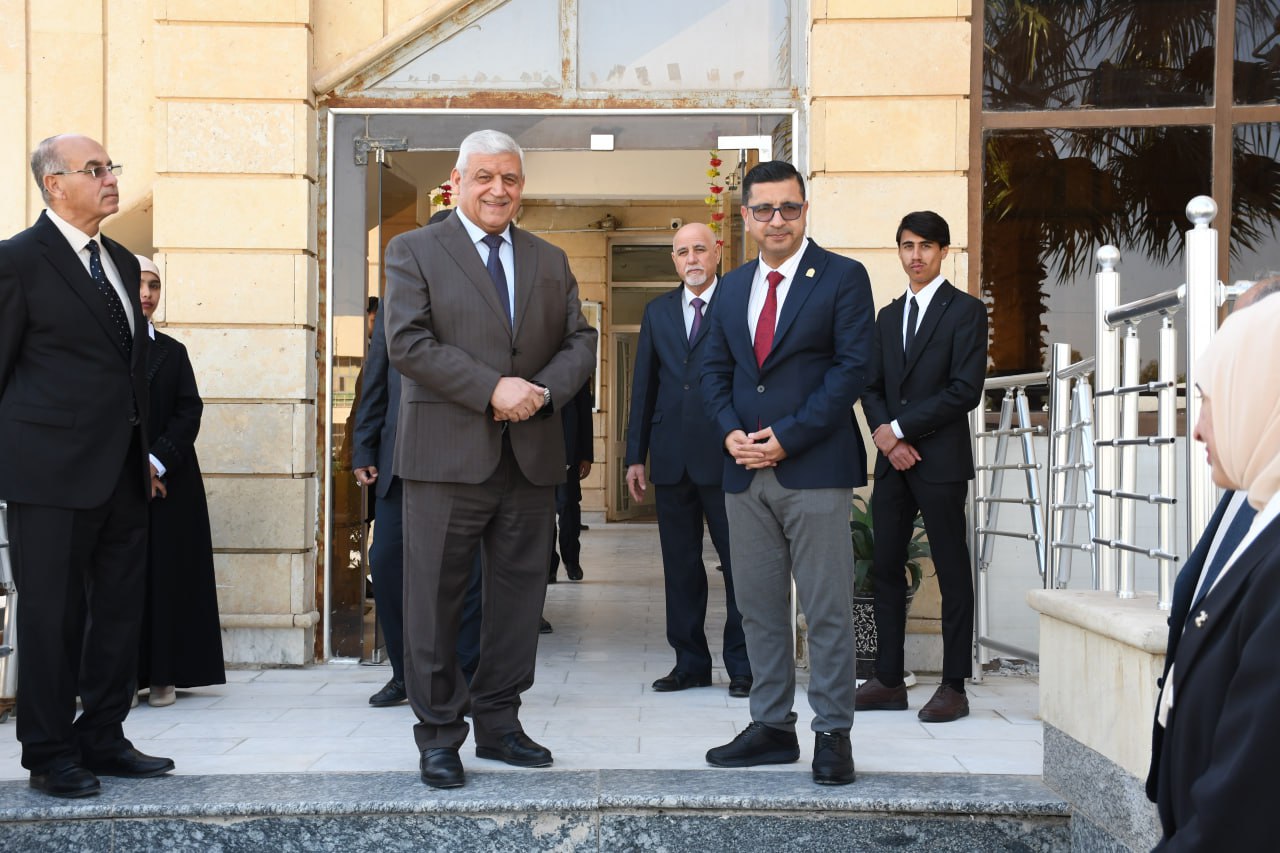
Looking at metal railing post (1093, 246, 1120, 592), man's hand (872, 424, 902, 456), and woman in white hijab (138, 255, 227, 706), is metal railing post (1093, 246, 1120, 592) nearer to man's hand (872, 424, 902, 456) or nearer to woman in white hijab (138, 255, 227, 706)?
man's hand (872, 424, 902, 456)

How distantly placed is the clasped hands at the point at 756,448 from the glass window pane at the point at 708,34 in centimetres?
264

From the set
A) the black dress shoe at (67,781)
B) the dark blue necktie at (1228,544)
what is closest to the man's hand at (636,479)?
the black dress shoe at (67,781)

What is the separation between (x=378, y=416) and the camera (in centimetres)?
520

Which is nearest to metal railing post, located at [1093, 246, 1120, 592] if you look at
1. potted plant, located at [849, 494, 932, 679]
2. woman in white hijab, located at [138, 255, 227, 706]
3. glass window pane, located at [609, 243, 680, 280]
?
potted plant, located at [849, 494, 932, 679]

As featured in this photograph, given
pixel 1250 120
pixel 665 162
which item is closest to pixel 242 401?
pixel 1250 120

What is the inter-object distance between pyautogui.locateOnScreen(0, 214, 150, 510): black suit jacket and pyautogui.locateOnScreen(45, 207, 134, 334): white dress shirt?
3 cm

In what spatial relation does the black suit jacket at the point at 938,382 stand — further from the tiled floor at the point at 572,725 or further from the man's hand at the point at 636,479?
the man's hand at the point at 636,479

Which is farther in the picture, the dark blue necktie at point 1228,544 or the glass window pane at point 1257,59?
the glass window pane at point 1257,59

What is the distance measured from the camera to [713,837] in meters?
3.59

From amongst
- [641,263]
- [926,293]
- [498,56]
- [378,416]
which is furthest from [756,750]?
[641,263]

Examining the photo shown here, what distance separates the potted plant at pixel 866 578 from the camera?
5410 mm

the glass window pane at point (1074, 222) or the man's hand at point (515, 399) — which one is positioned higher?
the glass window pane at point (1074, 222)

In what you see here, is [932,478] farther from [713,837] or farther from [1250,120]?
[1250,120]

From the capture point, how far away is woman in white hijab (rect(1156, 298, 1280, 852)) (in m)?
1.46
